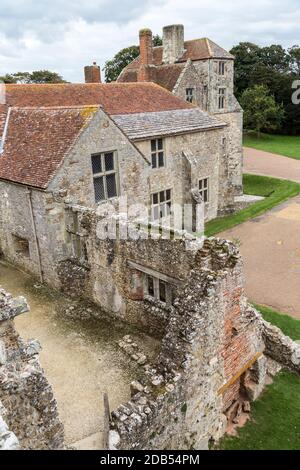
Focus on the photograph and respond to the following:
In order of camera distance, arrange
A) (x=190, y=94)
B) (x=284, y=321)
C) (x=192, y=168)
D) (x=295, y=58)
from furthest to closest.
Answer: (x=295, y=58) < (x=190, y=94) < (x=192, y=168) < (x=284, y=321)

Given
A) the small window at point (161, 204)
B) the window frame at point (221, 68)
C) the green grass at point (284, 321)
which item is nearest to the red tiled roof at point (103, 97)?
the small window at point (161, 204)

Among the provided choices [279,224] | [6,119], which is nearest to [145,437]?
[6,119]

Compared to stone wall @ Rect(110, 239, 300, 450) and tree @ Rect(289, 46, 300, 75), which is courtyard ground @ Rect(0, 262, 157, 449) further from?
tree @ Rect(289, 46, 300, 75)

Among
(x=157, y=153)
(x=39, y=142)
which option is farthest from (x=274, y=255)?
(x=39, y=142)

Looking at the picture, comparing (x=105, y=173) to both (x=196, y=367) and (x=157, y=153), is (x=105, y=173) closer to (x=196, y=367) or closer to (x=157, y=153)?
(x=157, y=153)

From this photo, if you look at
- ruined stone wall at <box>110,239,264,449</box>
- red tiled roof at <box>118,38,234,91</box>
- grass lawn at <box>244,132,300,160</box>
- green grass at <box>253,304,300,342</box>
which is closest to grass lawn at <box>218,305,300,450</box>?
ruined stone wall at <box>110,239,264,449</box>
